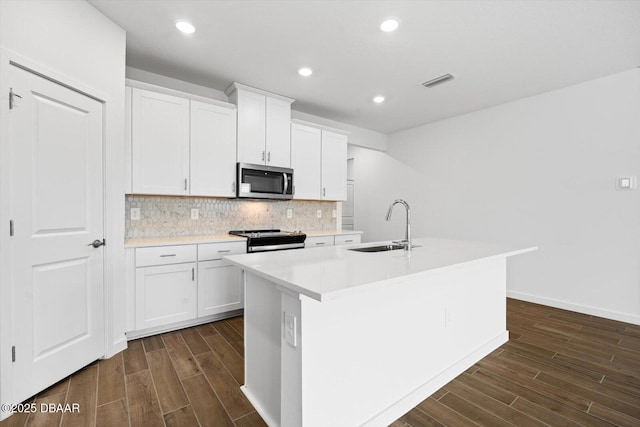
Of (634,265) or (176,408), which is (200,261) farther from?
(634,265)

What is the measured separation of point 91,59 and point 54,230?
128cm

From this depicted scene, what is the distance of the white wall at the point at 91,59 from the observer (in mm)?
1729

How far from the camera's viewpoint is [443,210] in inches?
189

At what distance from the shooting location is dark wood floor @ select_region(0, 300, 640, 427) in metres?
1.64

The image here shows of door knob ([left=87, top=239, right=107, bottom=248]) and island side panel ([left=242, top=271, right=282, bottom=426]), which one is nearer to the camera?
island side panel ([left=242, top=271, right=282, bottom=426])

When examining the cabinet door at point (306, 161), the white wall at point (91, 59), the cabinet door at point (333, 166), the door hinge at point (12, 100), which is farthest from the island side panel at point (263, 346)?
the cabinet door at point (333, 166)

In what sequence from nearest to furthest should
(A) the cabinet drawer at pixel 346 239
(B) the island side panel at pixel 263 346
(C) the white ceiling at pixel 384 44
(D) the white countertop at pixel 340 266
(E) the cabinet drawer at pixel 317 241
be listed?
(D) the white countertop at pixel 340 266 < (B) the island side panel at pixel 263 346 < (C) the white ceiling at pixel 384 44 < (E) the cabinet drawer at pixel 317 241 < (A) the cabinet drawer at pixel 346 239

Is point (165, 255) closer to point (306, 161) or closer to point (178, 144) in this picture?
point (178, 144)

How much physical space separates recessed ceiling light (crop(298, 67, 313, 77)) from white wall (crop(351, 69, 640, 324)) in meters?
2.66

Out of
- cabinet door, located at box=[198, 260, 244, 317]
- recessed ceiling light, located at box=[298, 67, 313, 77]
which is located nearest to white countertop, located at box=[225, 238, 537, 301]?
cabinet door, located at box=[198, 260, 244, 317]

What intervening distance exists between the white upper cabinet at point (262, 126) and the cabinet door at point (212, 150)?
14 cm

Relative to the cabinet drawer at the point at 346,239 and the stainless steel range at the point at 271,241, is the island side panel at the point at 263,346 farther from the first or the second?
the cabinet drawer at the point at 346,239

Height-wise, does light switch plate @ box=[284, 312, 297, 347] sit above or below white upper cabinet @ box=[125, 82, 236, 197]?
below

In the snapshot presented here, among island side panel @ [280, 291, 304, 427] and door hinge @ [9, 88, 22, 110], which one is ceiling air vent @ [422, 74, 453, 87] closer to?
island side panel @ [280, 291, 304, 427]
